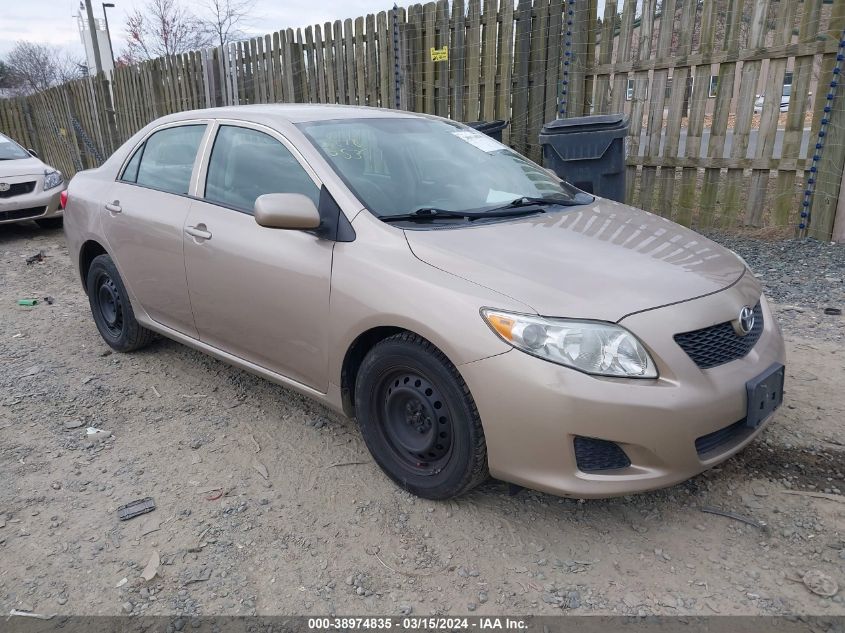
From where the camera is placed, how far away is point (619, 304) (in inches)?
94.6

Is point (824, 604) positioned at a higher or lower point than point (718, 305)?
lower

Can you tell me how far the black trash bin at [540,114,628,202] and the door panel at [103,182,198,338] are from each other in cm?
364

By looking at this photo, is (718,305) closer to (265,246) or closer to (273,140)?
(265,246)

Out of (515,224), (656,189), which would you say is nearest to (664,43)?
(656,189)

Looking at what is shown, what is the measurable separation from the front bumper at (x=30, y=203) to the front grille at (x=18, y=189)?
0.03 meters

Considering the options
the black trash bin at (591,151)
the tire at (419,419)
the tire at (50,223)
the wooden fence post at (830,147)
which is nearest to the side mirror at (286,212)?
the tire at (419,419)

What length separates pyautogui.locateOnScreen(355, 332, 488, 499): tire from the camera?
254 centimetres

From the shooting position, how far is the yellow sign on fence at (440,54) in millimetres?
7797

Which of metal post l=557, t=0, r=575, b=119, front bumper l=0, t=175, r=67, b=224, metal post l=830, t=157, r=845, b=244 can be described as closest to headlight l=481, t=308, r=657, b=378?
metal post l=830, t=157, r=845, b=244

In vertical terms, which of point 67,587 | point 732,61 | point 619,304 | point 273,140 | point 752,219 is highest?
point 732,61

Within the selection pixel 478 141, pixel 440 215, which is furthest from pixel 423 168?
pixel 478 141

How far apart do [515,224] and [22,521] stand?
255cm

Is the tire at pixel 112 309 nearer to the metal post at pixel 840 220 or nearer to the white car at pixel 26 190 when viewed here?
the white car at pixel 26 190

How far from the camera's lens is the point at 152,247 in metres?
3.90
